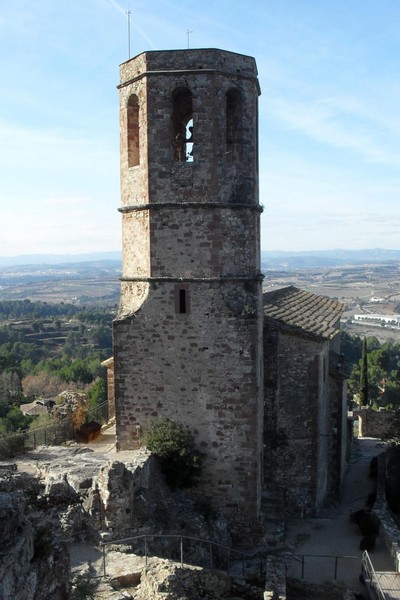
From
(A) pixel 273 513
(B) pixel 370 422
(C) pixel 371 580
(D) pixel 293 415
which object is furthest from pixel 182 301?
(B) pixel 370 422

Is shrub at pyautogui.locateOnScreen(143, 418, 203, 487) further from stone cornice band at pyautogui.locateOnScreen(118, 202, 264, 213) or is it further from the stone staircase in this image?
stone cornice band at pyautogui.locateOnScreen(118, 202, 264, 213)

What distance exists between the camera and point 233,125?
549 inches

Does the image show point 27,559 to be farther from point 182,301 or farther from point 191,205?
point 191,205

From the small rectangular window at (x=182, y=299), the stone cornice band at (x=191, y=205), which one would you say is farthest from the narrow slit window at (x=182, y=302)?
the stone cornice band at (x=191, y=205)

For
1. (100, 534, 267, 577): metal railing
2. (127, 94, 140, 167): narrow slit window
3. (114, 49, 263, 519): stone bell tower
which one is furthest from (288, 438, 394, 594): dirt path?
(127, 94, 140, 167): narrow slit window

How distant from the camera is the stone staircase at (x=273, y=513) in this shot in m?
13.9

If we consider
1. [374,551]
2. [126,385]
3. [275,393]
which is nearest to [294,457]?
[275,393]

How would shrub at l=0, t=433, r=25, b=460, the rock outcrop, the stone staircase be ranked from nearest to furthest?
the rock outcrop, the stone staircase, shrub at l=0, t=433, r=25, b=460

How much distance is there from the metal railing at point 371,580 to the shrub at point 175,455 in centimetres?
423

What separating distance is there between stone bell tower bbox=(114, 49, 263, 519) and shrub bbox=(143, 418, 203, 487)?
1.10ft

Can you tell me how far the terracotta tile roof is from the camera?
631 inches

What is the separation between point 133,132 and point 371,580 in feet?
37.8

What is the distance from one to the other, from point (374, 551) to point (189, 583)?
19.9ft

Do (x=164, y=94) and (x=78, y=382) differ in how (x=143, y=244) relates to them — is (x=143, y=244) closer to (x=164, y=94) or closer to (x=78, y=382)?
(x=164, y=94)
